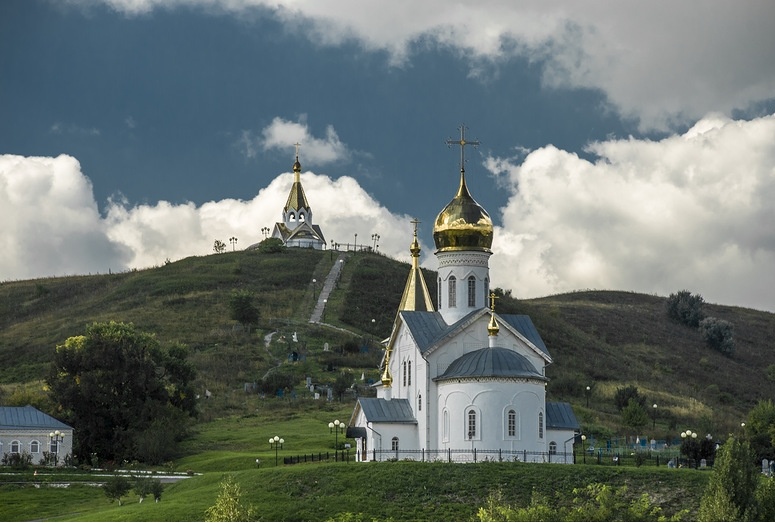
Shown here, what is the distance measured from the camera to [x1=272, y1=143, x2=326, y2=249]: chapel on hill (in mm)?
132000

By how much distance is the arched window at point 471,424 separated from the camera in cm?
4969

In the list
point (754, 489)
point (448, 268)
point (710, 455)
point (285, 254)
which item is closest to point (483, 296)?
point (448, 268)

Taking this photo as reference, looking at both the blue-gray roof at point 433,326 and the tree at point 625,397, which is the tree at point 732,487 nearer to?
the blue-gray roof at point 433,326

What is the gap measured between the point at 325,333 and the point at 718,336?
46065 millimetres

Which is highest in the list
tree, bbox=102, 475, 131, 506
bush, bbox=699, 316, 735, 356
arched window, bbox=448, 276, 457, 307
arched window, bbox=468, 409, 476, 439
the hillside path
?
the hillside path

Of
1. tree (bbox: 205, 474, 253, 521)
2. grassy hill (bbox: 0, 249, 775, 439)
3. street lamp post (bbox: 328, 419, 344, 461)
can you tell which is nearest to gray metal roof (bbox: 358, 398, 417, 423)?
street lamp post (bbox: 328, 419, 344, 461)

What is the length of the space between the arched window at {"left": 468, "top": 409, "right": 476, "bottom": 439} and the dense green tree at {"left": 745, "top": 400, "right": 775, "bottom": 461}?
17.9 meters

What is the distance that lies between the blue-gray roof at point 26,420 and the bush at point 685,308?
81983 millimetres

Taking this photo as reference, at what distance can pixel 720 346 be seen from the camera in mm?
122188

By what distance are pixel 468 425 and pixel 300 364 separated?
36232 mm

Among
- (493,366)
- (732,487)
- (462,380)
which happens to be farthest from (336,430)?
(732,487)

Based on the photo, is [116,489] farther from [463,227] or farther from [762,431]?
[762,431]

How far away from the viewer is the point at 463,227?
54.9m

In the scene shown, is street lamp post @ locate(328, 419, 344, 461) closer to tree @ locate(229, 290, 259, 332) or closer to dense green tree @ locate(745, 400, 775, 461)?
dense green tree @ locate(745, 400, 775, 461)
